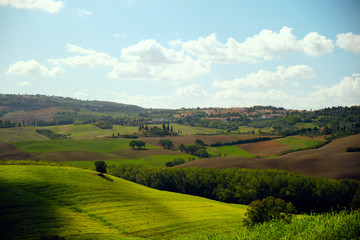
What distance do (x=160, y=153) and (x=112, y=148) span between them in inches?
1359

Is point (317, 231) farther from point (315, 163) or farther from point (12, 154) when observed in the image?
point (12, 154)

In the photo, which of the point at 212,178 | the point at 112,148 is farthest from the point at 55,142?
the point at 212,178

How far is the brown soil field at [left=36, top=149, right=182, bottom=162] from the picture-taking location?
15250 cm

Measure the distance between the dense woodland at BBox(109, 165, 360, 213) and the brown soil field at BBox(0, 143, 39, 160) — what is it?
5646cm

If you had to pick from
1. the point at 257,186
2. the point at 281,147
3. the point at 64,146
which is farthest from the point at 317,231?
the point at 64,146

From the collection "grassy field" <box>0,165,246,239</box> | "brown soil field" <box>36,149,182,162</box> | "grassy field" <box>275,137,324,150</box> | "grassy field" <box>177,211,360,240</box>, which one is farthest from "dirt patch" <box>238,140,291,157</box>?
"grassy field" <box>177,211,360,240</box>

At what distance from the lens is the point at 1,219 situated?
139ft

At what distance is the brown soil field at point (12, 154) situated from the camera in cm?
14427

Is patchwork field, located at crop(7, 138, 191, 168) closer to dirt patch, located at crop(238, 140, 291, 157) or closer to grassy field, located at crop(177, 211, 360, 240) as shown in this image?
dirt patch, located at crop(238, 140, 291, 157)

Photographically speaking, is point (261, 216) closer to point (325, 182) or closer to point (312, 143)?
point (325, 182)

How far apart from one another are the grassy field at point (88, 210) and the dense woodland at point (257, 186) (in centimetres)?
3231

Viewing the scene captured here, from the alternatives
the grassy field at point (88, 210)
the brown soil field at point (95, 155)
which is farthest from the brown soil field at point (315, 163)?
the grassy field at point (88, 210)

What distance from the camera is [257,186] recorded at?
4021 inches

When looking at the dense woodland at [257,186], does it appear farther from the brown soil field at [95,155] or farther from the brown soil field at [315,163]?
the brown soil field at [95,155]
